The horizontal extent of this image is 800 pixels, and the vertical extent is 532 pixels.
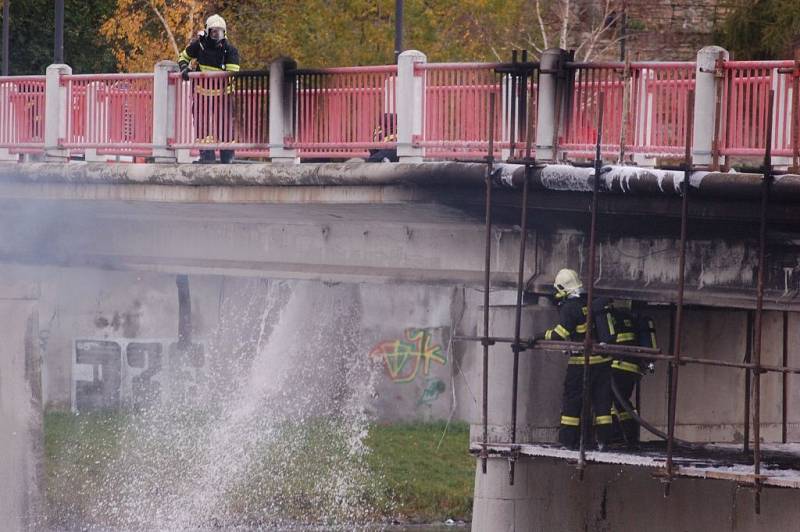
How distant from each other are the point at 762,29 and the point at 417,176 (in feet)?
46.5

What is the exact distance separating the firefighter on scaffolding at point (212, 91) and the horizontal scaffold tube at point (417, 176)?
43 centimetres

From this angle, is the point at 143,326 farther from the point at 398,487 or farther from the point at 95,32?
the point at 95,32

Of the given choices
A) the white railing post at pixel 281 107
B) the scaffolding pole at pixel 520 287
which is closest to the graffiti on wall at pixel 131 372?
the white railing post at pixel 281 107

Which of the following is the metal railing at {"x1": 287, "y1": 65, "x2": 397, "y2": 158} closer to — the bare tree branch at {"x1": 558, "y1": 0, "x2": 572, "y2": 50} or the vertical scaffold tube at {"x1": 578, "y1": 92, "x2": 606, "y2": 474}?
the vertical scaffold tube at {"x1": 578, "y1": 92, "x2": 606, "y2": 474}

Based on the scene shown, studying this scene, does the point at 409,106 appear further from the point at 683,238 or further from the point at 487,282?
the point at 683,238

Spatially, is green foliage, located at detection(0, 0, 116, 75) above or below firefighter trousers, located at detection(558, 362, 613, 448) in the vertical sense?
above

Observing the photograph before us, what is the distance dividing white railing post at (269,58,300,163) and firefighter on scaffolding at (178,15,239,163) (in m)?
0.59

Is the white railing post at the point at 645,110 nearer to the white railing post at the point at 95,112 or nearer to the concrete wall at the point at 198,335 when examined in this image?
the white railing post at the point at 95,112

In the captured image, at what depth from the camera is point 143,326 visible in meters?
26.2

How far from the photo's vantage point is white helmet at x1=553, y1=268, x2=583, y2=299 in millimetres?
12898

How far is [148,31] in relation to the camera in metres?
28.0

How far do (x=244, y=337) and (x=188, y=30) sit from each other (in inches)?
213

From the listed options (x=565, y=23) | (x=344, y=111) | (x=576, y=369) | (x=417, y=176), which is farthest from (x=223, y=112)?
(x=565, y=23)

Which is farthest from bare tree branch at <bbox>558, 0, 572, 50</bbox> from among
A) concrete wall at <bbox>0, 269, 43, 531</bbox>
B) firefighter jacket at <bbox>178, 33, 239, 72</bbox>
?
firefighter jacket at <bbox>178, 33, 239, 72</bbox>
